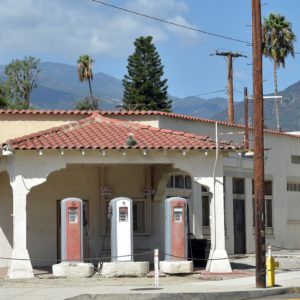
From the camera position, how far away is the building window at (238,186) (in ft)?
114

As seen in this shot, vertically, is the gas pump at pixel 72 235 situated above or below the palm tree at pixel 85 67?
below

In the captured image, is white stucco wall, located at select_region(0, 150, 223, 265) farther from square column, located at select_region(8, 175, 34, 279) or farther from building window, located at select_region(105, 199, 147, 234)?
square column, located at select_region(8, 175, 34, 279)

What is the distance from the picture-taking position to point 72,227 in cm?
2394

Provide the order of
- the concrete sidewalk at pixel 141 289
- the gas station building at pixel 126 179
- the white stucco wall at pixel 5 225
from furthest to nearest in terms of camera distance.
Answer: the white stucco wall at pixel 5 225, the gas station building at pixel 126 179, the concrete sidewalk at pixel 141 289

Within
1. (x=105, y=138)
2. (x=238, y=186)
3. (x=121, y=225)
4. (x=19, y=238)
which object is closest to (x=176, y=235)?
(x=121, y=225)

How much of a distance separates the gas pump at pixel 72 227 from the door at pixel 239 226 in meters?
11.8

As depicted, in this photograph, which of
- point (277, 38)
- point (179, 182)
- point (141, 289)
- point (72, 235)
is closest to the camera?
point (141, 289)

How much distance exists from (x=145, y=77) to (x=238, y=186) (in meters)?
31.8

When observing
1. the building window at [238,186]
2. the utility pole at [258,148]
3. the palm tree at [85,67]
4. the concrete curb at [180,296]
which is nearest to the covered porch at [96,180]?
the building window at [238,186]

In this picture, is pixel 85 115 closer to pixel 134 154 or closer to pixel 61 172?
pixel 61 172

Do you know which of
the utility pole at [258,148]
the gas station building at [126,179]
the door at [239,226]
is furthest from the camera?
the door at [239,226]

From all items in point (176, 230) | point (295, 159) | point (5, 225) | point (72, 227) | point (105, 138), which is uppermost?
point (295, 159)

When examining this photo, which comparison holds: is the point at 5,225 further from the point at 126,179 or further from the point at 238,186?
the point at 238,186

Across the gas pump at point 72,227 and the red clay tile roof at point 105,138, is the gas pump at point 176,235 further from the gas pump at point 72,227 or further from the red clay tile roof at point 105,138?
the gas pump at point 72,227
